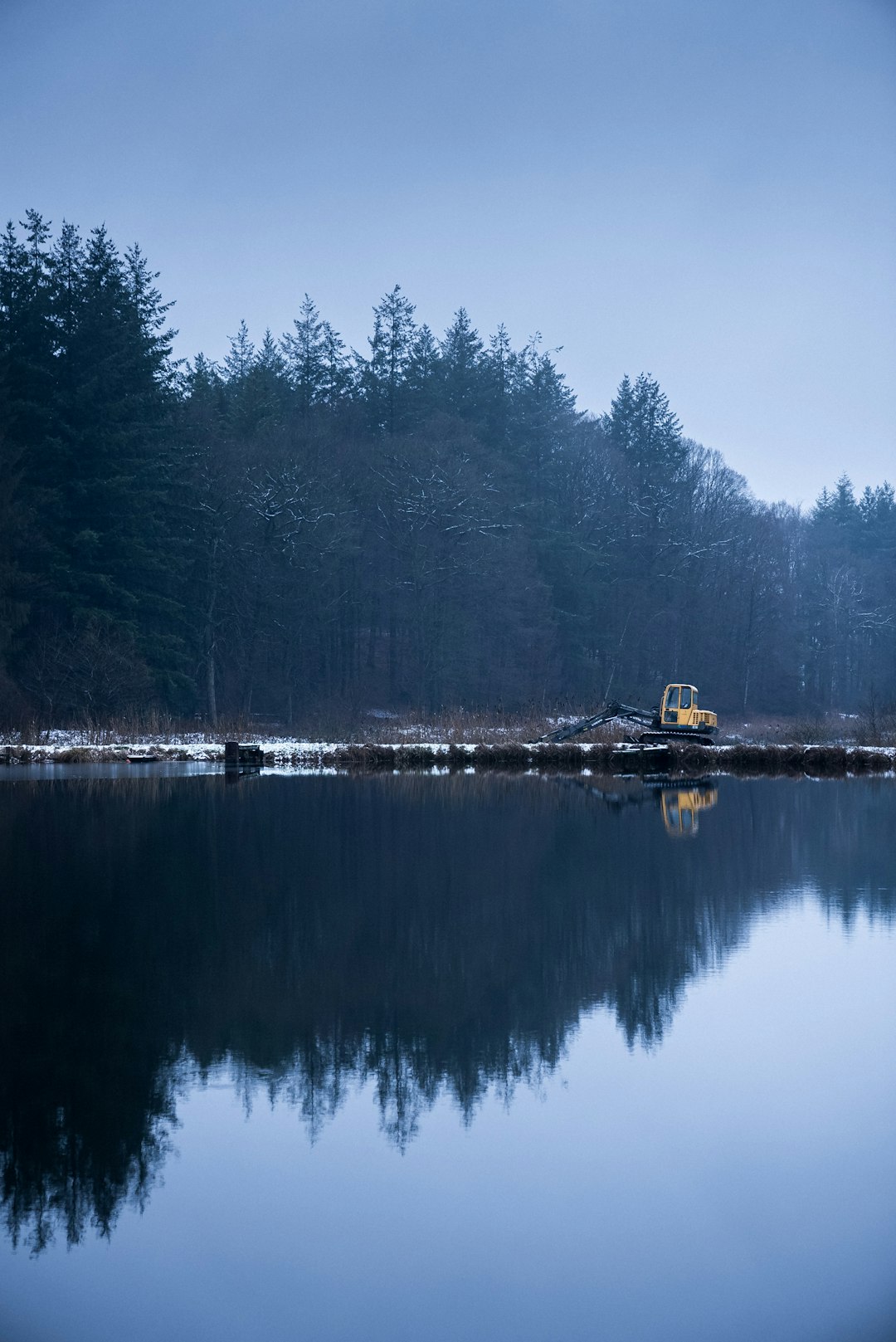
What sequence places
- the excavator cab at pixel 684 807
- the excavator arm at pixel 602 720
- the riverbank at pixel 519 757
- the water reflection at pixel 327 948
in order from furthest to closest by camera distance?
the excavator arm at pixel 602 720 < the riverbank at pixel 519 757 < the excavator cab at pixel 684 807 < the water reflection at pixel 327 948

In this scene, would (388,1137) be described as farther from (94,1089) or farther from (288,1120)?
(94,1089)

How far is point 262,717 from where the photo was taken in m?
55.1

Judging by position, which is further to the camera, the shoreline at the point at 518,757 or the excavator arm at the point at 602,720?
the excavator arm at the point at 602,720

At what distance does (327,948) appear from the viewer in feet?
36.8

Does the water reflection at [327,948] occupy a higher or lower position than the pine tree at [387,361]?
lower

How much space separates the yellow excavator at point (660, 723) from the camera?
3741 centimetres

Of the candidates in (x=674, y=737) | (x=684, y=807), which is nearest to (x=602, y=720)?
(x=674, y=737)

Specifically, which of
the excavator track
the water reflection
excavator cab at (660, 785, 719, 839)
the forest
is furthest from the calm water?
the forest

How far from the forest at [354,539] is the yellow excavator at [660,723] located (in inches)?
142

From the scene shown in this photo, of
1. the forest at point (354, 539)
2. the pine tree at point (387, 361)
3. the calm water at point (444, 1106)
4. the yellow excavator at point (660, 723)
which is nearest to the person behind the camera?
the calm water at point (444, 1106)

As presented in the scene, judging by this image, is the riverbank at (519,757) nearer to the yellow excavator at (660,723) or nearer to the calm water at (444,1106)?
the yellow excavator at (660,723)

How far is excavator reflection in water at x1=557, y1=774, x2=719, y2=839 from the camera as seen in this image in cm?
2153

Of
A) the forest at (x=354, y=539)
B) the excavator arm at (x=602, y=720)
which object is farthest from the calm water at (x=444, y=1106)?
the forest at (x=354, y=539)

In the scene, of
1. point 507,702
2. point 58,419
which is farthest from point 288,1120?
point 507,702
